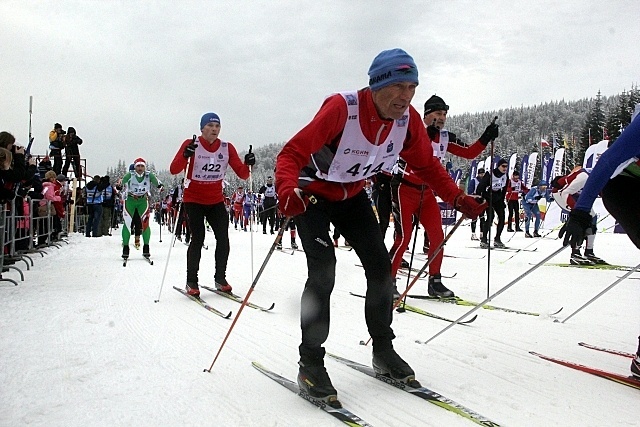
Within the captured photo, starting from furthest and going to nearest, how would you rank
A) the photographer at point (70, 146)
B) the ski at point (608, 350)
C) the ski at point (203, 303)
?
1. the photographer at point (70, 146)
2. the ski at point (203, 303)
3. the ski at point (608, 350)

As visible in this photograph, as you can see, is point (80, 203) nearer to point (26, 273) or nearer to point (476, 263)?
point (26, 273)

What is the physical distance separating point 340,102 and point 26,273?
6.80m

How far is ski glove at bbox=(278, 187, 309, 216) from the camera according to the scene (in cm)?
242

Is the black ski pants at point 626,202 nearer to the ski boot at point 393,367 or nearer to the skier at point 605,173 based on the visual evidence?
the skier at point 605,173

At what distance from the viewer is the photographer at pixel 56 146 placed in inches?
599

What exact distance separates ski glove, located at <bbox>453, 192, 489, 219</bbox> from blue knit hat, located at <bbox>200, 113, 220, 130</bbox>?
4.01 m

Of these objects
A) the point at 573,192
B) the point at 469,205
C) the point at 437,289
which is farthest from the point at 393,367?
the point at 573,192

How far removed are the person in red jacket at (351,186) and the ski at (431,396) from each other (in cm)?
4

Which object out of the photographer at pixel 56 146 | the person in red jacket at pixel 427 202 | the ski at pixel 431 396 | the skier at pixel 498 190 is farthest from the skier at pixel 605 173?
the photographer at pixel 56 146

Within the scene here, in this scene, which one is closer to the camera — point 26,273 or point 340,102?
point 340,102

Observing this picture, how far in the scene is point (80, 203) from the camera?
19922mm

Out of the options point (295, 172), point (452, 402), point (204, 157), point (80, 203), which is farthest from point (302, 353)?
point (80, 203)

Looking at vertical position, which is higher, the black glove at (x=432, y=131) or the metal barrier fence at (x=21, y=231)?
the black glove at (x=432, y=131)

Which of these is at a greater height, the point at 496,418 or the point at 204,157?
the point at 204,157
